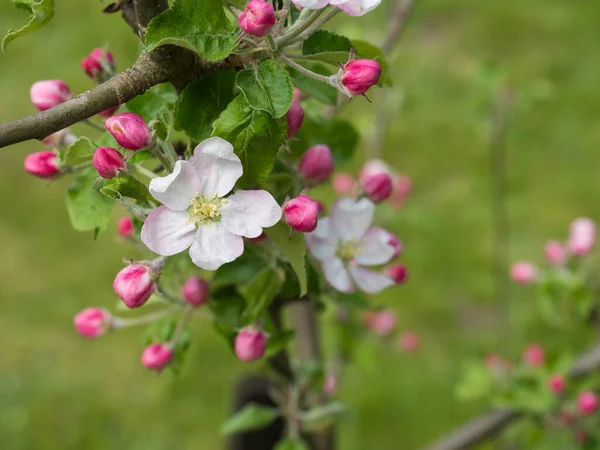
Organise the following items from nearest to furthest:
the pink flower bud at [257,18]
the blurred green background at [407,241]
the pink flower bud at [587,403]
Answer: the pink flower bud at [257,18] < the pink flower bud at [587,403] < the blurred green background at [407,241]

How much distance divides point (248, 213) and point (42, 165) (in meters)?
0.25

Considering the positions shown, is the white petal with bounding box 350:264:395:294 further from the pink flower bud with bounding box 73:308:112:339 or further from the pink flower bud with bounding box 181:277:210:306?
the pink flower bud with bounding box 73:308:112:339

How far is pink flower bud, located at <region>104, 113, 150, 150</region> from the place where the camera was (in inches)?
24.8

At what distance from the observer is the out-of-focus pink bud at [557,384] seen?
1.37 metres

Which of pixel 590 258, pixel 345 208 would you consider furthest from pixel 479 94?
pixel 345 208

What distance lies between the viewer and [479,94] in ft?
6.43

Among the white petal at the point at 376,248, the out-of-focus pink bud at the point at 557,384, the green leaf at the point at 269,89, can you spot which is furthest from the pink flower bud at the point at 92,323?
the out-of-focus pink bud at the point at 557,384

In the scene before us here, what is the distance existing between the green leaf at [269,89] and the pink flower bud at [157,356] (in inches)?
14.8

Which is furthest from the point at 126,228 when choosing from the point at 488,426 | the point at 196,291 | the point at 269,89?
the point at 488,426

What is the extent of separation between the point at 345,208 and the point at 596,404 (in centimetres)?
83

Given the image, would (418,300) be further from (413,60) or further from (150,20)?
(150,20)

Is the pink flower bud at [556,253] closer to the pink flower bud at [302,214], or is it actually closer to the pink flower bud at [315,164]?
the pink flower bud at [315,164]

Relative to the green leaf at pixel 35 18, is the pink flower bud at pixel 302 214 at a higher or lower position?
lower

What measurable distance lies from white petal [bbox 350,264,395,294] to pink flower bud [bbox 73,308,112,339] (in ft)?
1.20
